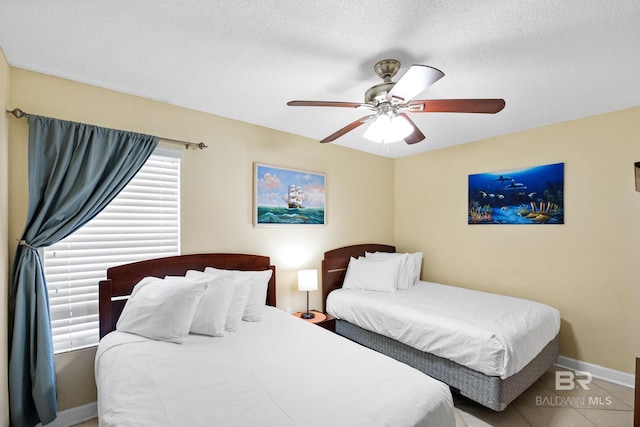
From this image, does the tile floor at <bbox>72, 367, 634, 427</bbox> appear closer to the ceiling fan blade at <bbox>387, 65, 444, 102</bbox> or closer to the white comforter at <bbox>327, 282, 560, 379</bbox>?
the white comforter at <bbox>327, 282, 560, 379</bbox>

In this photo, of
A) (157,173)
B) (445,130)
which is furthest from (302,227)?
(445,130)

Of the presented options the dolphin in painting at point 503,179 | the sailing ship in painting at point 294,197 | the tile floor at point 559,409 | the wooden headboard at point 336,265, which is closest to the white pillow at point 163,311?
the sailing ship in painting at point 294,197

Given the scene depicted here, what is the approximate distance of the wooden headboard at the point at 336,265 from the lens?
365 cm

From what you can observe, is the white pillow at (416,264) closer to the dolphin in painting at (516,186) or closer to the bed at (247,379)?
the dolphin in painting at (516,186)

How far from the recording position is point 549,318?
8.75 feet

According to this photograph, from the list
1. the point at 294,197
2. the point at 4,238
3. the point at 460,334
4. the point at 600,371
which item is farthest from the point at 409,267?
the point at 4,238

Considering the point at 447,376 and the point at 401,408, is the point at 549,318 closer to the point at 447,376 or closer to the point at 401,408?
the point at 447,376

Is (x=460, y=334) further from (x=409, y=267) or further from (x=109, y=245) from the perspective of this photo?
(x=109, y=245)

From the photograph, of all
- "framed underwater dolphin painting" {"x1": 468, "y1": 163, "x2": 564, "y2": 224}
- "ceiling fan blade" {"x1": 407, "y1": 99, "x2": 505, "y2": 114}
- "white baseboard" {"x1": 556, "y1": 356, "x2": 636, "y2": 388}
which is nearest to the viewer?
"ceiling fan blade" {"x1": 407, "y1": 99, "x2": 505, "y2": 114}

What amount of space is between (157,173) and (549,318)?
357cm

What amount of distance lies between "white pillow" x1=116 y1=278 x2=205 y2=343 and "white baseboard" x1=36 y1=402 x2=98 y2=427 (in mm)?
637

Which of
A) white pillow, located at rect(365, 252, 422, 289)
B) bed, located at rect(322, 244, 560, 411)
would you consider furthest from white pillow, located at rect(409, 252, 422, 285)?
bed, located at rect(322, 244, 560, 411)

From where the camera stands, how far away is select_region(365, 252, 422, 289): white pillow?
3.60 metres

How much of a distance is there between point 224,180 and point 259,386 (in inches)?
76.6
